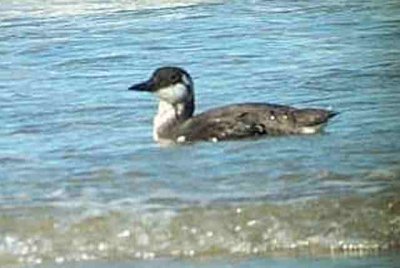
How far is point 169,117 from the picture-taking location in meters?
12.5

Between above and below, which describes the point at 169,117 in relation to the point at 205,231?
below

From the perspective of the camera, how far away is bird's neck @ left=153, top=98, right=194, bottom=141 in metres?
12.3

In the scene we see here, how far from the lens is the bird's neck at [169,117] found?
12328 millimetres

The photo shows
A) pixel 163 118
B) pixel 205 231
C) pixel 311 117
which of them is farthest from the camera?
pixel 163 118

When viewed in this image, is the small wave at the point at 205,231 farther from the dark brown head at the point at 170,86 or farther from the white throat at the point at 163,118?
the dark brown head at the point at 170,86

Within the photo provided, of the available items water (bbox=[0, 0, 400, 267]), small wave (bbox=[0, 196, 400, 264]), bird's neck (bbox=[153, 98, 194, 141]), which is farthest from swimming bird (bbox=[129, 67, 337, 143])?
small wave (bbox=[0, 196, 400, 264])

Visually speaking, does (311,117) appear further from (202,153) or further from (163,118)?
(163,118)

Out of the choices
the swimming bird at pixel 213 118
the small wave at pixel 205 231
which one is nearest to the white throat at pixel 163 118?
the swimming bird at pixel 213 118

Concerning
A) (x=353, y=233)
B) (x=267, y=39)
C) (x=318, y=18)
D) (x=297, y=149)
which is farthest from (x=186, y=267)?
(x=318, y=18)

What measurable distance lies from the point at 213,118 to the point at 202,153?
2.15 ft

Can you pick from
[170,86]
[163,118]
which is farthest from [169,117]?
[170,86]

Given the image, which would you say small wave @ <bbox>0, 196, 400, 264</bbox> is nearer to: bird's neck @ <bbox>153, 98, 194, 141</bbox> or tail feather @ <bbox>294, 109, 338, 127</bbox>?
tail feather @ <bbox>294, 109, 338, 127</bbox>

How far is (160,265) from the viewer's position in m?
8.76

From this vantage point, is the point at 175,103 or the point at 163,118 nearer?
the point at 163,118
